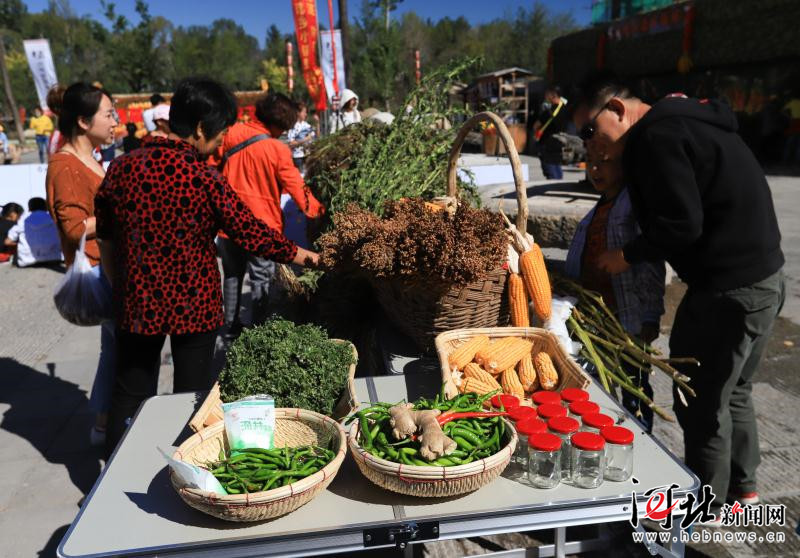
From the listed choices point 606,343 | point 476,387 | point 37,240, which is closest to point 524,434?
point 476,387

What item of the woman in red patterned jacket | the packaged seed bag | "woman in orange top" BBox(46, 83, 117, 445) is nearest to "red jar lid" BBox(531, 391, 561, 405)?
the packaged seed bag

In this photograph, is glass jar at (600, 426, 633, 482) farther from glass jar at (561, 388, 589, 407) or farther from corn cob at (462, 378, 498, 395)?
corn cob at (462, 378, 498, 395)

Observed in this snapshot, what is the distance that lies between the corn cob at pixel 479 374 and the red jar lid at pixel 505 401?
20cm

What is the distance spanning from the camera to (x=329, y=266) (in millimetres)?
2291

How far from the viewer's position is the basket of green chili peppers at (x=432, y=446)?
4.79ft

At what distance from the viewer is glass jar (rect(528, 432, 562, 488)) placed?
5.08 ft

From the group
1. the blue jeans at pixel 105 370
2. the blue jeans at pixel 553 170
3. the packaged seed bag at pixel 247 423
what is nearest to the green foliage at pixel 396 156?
the blue jeans at pixel 105 370

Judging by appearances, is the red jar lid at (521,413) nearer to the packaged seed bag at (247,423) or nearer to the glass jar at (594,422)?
the glass jar at (594,422)

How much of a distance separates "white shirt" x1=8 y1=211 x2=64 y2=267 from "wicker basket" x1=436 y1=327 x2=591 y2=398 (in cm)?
754

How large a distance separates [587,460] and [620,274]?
4.15ft

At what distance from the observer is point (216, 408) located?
1.98 meters

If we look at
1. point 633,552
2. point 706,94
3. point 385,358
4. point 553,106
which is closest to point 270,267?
point 385,358

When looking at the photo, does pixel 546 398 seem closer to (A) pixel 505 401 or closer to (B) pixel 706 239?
(A) pixel 505 401

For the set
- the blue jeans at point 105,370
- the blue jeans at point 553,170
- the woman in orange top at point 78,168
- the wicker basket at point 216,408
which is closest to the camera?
the wicker basket at point 216,408
